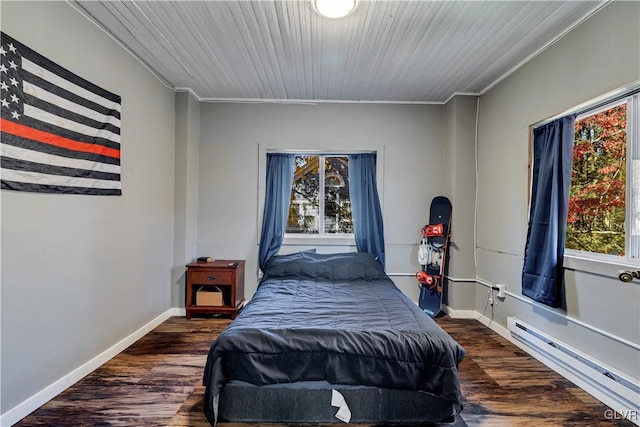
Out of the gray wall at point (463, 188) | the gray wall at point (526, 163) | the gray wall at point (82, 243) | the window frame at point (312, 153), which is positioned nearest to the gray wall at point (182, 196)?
the gray wall at point (82, 243)

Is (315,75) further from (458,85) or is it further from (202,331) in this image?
(202,331)

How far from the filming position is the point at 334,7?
2.05 meters

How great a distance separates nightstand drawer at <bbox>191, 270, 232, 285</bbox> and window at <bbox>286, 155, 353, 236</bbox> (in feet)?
3.17

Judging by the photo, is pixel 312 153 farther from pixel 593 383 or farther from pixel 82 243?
pixel 593 383

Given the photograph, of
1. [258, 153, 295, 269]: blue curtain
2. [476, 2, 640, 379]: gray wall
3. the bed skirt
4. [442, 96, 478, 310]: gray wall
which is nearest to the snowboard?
[442, 96, 478, 310]: gray wall

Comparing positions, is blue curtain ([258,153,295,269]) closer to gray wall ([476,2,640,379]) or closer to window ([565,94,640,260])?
gray wall ([476,2,640,379])

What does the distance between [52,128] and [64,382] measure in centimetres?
163

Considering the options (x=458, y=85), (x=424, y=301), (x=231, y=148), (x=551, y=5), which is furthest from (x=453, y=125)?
(x=231, y=148)

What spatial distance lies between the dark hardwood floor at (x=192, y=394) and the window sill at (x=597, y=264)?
0.82 m

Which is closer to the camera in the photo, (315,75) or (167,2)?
(167,2)

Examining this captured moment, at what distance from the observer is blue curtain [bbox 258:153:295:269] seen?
3807 millimetres

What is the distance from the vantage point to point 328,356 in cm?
175

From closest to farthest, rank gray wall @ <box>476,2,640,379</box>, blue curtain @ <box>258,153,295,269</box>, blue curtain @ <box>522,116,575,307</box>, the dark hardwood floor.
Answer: the dark hardwood floor → gray wall @ <box>476,2,640,379</box> → blue curtain @ <box>522,116,575,307</box> → blue curtain @ <box>258,153,295,269</box>

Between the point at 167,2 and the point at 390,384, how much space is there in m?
2.73
